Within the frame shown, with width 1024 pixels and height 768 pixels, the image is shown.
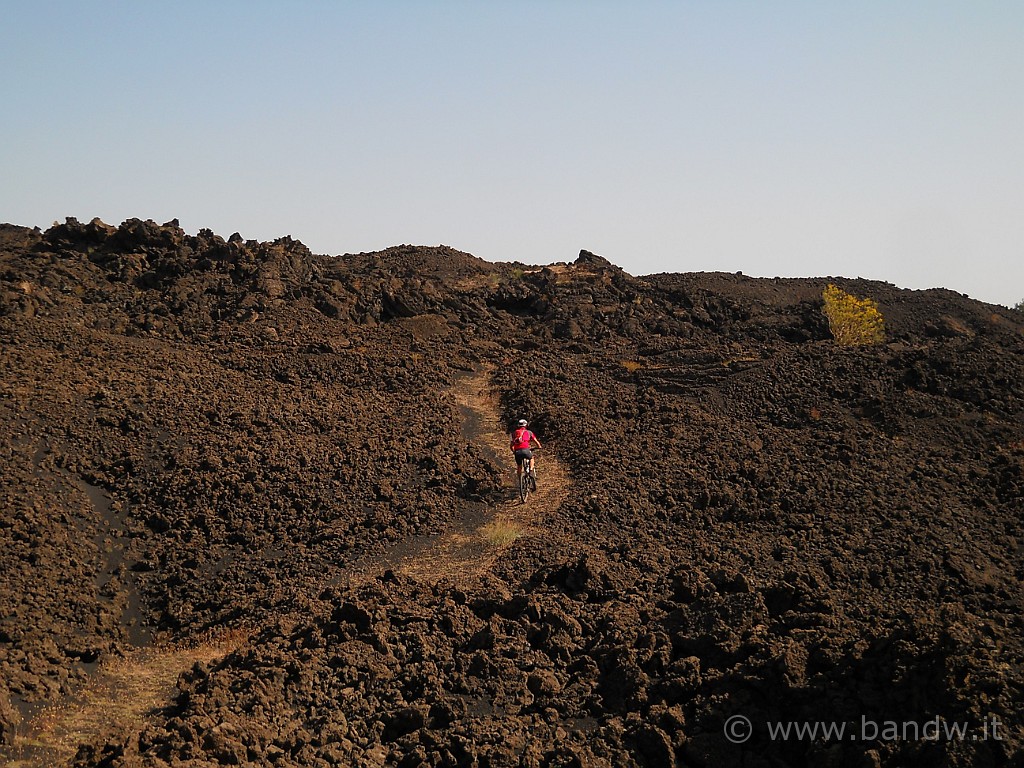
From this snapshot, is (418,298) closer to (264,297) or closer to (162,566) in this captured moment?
(264,297)

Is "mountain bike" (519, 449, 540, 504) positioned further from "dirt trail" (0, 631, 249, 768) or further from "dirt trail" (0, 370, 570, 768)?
"dirt trail" (0, 631, 249, 768)

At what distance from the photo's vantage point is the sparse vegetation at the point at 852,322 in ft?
86.0

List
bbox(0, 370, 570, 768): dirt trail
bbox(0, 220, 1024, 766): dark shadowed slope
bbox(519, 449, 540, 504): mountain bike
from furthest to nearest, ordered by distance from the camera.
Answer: bbox(519, 449, 540, 504): mountain bike → bbox(0, 370, 570, 768): dirt trail → bbox(0, 220, 1024, 766): dark shadowed slope

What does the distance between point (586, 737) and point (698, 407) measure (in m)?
11.5

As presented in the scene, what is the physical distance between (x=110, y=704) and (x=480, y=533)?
5956mm

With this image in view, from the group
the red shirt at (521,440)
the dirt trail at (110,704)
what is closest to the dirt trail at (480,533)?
the red shirt at (521,440)

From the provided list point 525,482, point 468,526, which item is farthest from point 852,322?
point 468,526

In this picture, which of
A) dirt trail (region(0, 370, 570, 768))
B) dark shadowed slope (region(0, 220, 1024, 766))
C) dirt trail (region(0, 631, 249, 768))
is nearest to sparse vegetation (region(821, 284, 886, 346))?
dark shadowed slope (region(0, 220, 1024, 766))

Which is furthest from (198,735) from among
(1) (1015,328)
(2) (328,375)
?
(1) (1015,328)

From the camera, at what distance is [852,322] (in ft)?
86.6

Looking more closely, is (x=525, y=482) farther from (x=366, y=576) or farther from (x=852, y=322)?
(x=852, y=322)

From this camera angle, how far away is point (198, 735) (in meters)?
7.22

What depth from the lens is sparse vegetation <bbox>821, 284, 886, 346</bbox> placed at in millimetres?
26203

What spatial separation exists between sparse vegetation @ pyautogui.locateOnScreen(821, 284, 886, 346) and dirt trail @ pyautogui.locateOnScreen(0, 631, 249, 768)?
2078 centimetres
